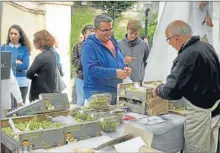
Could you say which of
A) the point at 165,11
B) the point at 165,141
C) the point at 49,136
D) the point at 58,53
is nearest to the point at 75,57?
the point at 58,53

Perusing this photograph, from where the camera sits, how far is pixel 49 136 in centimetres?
119

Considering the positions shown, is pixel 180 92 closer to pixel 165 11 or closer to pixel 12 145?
pixel 165 11

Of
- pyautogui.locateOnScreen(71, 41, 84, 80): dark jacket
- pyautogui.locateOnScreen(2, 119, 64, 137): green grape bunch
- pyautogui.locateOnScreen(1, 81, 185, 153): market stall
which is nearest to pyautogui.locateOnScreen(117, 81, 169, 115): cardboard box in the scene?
pyautogui.locateOnScreen(1, 81, 185, 153): market stall

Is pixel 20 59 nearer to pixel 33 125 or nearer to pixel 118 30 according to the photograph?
pixel 33 125

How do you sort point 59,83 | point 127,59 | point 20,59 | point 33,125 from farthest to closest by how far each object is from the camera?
1. point 127,59
2. point 59,83
3. point 20,59
4. point 33,125

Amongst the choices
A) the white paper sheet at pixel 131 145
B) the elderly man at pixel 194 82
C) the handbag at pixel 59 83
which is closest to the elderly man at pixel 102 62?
the handbag at pixel 59 83

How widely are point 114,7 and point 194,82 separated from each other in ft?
1.87

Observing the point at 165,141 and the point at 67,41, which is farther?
the point at 165,141

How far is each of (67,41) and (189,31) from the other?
26.1 inches

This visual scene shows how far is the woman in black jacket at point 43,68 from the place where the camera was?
54.1 inches

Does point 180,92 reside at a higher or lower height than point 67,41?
lower

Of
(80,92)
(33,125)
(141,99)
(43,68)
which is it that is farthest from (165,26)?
(33,125)

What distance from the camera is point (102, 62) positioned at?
1.53 m

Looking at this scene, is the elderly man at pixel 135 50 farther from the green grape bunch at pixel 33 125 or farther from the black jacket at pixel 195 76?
the green grape bunch at pixel 33 125
